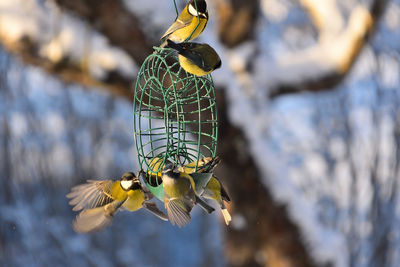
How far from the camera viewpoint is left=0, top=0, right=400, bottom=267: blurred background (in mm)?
2250

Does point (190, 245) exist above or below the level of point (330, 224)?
below

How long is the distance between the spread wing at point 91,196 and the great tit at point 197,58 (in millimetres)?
304

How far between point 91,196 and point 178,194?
0.88ft

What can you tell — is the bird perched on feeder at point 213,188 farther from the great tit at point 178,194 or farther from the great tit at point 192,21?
the great tit at point 192,21

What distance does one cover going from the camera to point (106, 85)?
2.27 meters

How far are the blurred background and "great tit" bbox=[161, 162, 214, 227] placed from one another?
138 cm

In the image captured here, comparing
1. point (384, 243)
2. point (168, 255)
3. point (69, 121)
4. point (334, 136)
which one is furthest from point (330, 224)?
point (69, 121)

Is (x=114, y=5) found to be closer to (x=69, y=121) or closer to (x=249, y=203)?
(x=69, y=121)

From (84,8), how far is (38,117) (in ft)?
2.98

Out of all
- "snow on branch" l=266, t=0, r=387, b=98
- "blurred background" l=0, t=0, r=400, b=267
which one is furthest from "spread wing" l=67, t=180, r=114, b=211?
"snow on branch" l=266, t=0, r=387, b=98

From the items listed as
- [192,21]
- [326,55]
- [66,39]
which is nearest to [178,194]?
[192,21]

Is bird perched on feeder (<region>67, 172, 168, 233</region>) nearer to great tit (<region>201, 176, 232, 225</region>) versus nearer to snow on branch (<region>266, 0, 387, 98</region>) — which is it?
great tit (<region>201, 176, 232, 225</region>)

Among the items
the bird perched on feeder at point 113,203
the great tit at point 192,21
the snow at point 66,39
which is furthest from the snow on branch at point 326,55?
the bird perched on feeder at point 113,203

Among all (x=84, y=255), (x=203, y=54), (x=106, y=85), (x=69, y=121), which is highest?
(x=203, y=54)
